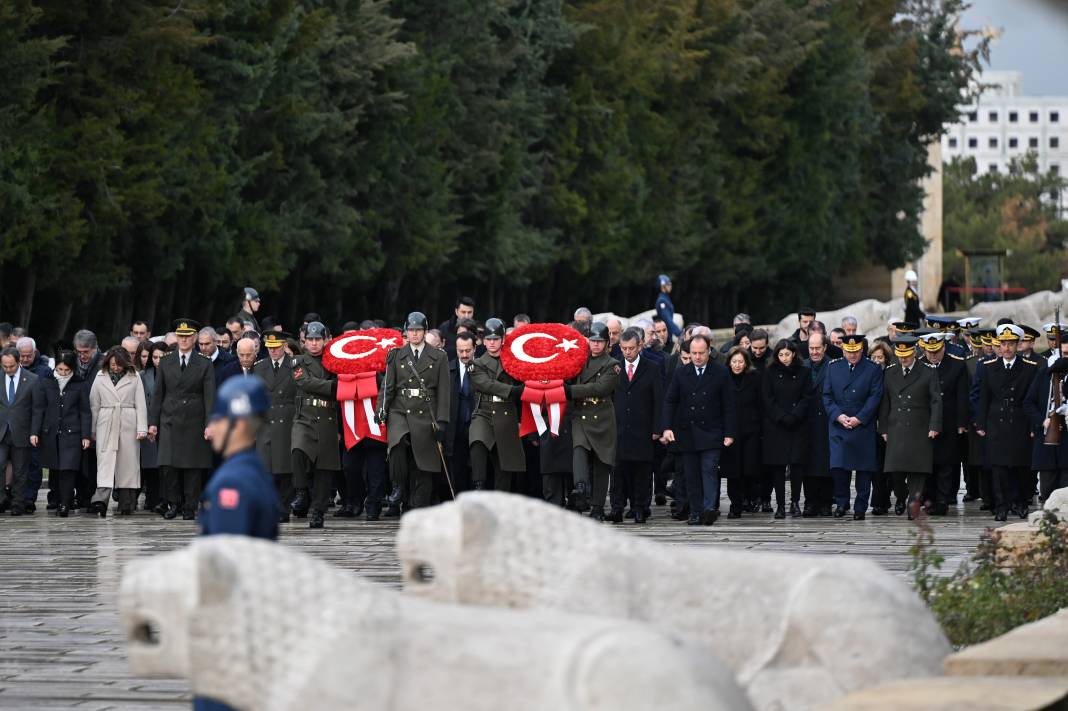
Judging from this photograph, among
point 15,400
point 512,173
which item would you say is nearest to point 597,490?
point 15,400

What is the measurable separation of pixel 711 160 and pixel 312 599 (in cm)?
6402

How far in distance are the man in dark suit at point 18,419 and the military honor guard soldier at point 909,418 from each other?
8.56m

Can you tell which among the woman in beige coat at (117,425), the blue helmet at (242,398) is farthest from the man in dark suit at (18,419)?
the blue helmet at (242,398)

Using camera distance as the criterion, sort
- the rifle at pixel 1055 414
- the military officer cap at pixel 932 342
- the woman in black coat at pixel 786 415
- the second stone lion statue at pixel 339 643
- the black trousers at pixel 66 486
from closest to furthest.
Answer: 1. the second stone lion statue at pixel 339 643
2. the rifle at pixel 1055 414
3. the woman in black coat at pixel 786 415
4. the military officer cap at pixel 932 342
5. the black trousers at pixel 66 486

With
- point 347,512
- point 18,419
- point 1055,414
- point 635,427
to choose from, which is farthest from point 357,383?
point 1055,414

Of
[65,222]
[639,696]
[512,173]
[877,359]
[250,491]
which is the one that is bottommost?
[639,696]

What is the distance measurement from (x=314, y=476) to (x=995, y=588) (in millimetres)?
11722

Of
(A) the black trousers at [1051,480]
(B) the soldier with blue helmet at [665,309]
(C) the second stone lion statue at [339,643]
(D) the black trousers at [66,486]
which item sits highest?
(B) the soldier with blue helmet at [665,309]

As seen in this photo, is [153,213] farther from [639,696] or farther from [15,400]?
[639,696]

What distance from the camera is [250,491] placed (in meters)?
7.92

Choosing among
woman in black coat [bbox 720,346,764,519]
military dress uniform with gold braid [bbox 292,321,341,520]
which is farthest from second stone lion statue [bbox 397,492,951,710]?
woman in black coat [bbox 720,346,764,519]

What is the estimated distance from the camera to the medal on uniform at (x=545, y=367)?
21969mm

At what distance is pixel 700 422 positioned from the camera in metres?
21.9

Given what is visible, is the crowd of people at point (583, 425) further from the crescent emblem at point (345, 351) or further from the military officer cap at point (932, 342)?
the crescent emblem at point (345, 351)
